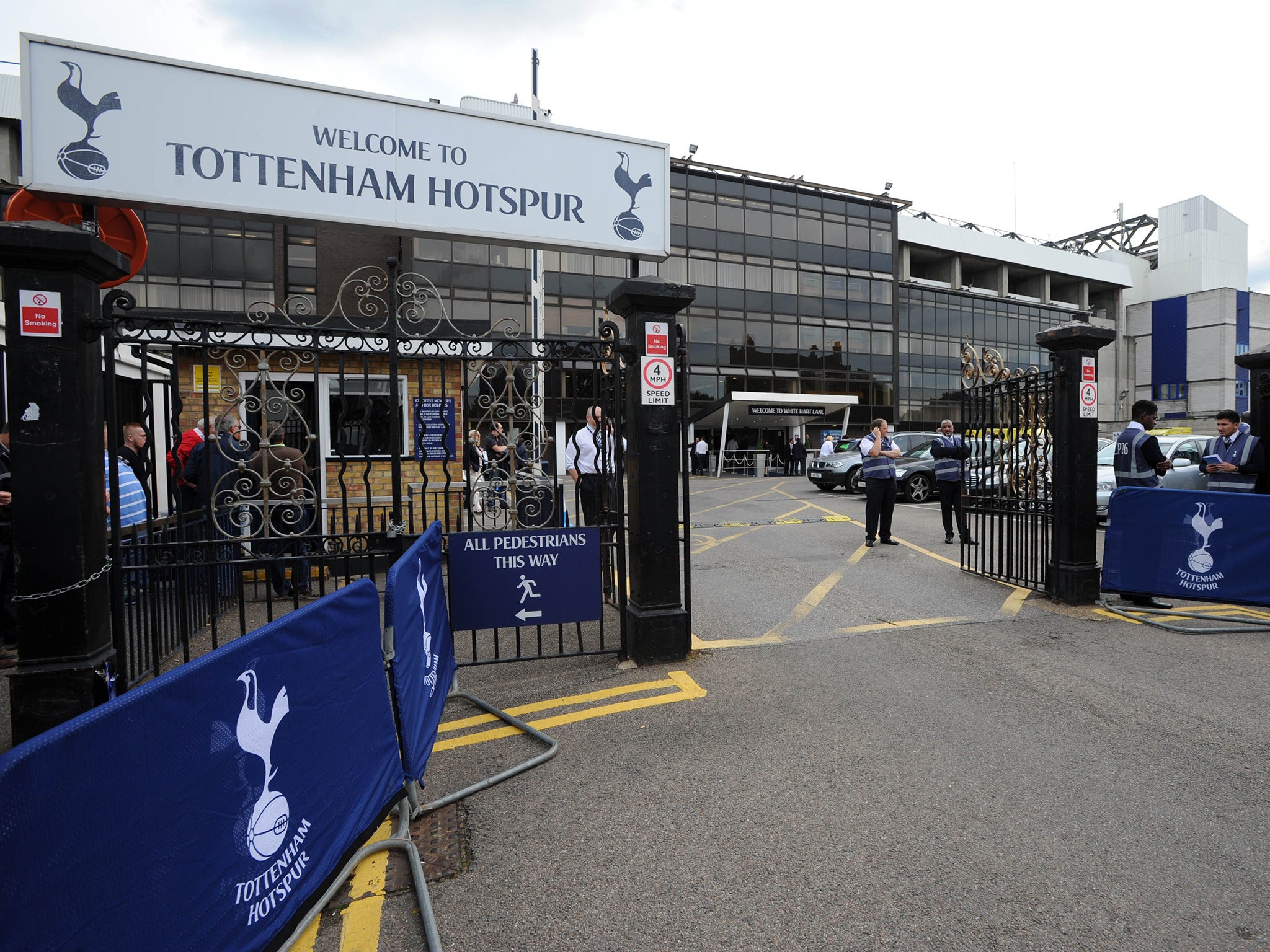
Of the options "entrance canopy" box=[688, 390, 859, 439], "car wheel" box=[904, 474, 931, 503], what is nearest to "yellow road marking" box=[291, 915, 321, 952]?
"car wheel" box=[904, 474, 931, 503]

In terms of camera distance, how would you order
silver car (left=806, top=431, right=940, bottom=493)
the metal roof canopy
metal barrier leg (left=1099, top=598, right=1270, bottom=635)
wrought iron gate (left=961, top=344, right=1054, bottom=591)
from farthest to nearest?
the metal roof canopy → silver car (left=806, top=431, right=940, bottom=493) → wrought iron gate (left=961, top=344, right=1054, bottom=591) → metal barrier leg (left=1099, top=598, right=1270, bottom=635)

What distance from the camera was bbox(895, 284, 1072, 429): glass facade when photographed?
4172 centimetres

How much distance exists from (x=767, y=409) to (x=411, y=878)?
28583 mm

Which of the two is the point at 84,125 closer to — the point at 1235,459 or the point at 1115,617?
the point at 1115,617

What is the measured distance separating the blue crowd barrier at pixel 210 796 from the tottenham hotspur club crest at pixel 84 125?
3.00 m

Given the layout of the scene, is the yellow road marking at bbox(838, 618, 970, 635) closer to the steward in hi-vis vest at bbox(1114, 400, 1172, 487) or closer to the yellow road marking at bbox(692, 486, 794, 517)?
the steward in hi-vis vest at bbox(1114, 400, 1172, 487)

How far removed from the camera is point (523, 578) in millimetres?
4590

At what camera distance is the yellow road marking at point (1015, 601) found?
640cm

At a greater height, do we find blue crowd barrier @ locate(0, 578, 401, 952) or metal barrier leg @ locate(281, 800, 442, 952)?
blue crowd barrier @ locate(0, 578, 401, 952)

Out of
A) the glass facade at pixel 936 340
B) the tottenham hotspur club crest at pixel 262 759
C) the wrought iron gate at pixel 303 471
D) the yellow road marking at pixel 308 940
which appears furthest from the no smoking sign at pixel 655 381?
the glass facade at pixel 936 340

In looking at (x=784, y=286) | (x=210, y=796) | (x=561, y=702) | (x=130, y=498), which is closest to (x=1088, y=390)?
(x=561, y=702)

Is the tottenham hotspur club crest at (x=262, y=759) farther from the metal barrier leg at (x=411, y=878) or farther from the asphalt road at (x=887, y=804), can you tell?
the asphalt road at (x=887, y=804)

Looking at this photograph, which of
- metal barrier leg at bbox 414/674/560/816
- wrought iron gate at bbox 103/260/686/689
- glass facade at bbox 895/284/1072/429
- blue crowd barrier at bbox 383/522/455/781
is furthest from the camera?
glass facade at bbox 895/284/1072/429

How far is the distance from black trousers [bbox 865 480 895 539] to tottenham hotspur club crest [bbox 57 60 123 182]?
899 cm
